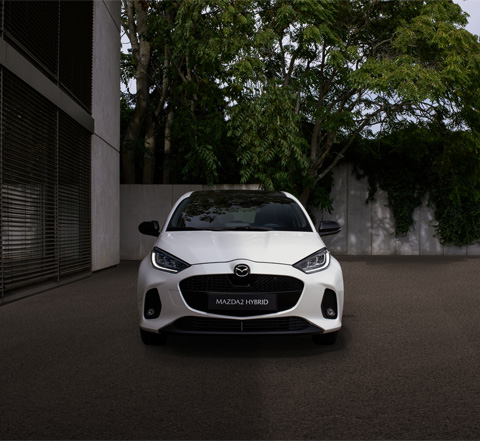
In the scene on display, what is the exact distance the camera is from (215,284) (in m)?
4.71

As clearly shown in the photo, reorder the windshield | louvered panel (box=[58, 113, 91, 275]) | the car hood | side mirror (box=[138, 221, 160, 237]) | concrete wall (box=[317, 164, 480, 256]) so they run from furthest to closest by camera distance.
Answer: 1. concrete wall (box=[317, 164, 480, 256])
2. louvered panel (box=[58, 113, 91, 275])
3. side mirror (box=[138, 221, 160, 237])
4. the windshield
5. the car hood

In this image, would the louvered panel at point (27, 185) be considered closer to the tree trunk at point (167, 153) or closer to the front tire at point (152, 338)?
the front tire at point (152, 338)

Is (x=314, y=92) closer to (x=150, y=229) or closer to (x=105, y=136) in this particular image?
(x=105, y=136)

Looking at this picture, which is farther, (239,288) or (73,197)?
(73,197)

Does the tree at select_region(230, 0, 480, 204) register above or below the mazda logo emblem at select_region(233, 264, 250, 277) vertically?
above

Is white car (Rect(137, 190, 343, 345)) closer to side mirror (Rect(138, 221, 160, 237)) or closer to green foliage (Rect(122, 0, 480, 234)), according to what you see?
side mirror (Rect(138, 221, 160, 237))

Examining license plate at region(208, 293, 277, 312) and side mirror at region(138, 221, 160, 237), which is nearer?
license plate at region(208, 293, 277, 312)

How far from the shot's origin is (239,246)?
4957 millimetres

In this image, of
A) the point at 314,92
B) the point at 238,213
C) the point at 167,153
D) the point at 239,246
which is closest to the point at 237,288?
the point at 239,246

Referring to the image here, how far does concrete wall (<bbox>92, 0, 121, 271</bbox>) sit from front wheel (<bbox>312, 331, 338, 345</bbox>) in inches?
339

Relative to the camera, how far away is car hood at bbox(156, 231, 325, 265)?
15.8ft

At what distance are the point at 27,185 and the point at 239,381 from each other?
632 centimetres

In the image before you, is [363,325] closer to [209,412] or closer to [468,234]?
[209,412]

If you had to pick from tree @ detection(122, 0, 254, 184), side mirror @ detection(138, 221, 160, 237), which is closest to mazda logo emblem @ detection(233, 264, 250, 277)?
side mirror @ detection(138, 221, 160, 237)
